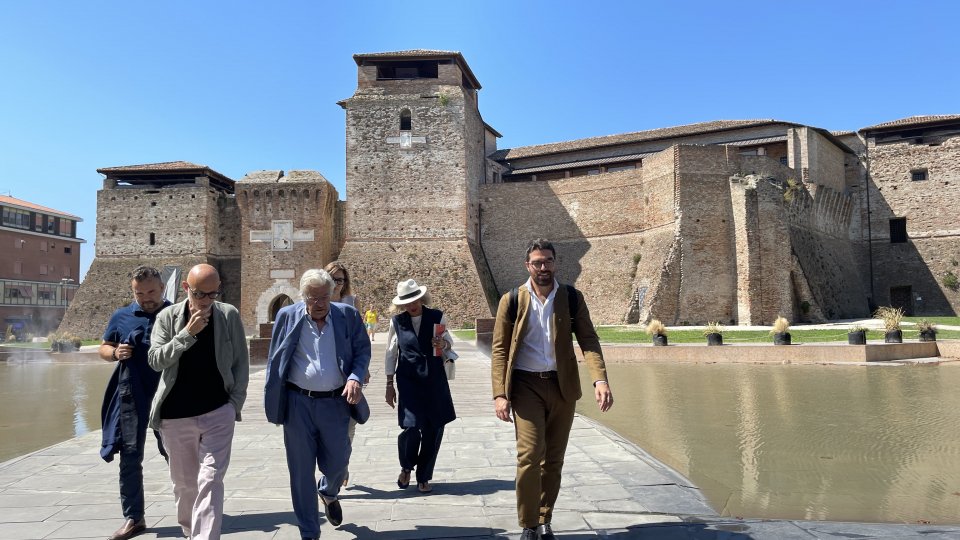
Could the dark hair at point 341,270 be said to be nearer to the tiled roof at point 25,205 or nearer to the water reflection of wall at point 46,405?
the water reflection of wall at point 46,405

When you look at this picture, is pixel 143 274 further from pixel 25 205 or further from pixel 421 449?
pixel 25 205

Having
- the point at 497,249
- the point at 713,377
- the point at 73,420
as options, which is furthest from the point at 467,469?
the point at 497,249

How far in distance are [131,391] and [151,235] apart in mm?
A: 30947

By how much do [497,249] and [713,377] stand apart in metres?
20.7

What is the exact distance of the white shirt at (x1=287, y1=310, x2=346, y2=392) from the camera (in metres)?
3.91

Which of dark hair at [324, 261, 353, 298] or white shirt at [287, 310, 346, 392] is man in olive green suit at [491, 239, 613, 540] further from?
dark hair at [324, 261, 353, 298]

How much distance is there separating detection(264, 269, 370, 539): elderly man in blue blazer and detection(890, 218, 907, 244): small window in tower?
37370mm

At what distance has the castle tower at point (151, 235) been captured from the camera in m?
31.0

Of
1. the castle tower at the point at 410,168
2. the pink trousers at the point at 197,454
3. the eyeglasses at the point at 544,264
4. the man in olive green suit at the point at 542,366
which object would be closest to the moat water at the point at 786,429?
the man in olive green suit at the point at 542,366

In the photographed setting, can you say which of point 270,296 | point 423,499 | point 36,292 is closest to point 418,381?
point 423,499

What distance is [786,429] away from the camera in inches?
301

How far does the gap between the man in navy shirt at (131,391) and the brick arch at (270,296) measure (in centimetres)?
2649

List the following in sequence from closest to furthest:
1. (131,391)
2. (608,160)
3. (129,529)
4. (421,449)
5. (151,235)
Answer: (129,529)
(131,391)
(421,449)
(151,235)
(608,160)

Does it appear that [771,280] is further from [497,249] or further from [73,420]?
[73,420]
